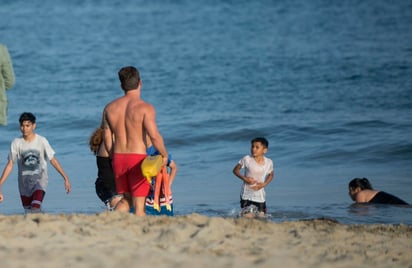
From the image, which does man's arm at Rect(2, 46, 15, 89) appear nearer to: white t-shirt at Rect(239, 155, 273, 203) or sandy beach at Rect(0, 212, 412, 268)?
sandy beach at Rect(0, 212, 412, 268)

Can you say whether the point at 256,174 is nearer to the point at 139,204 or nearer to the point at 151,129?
the point at 139,204

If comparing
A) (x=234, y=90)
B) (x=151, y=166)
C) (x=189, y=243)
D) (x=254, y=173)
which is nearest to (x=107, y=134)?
(x=151, y=166)

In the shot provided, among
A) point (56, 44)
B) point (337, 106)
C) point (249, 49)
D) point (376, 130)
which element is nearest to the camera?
point (376, 130)

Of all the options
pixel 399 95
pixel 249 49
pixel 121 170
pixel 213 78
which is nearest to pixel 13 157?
pixel 121 170

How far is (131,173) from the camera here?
7926mm

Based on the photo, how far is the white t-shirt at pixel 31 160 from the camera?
370 inches

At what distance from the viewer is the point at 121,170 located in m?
7.96

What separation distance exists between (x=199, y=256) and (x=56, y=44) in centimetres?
3005

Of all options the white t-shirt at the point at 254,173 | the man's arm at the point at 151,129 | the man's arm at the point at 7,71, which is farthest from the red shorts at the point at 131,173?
the white t-shirt at the point at 254,173

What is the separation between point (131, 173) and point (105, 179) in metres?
1.17

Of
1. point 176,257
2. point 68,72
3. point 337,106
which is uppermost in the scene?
point 68,72

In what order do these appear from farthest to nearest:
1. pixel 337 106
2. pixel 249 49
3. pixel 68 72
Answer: pixel 249 49 → pixel 68 72 → pixel 337 106

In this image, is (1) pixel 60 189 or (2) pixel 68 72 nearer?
(1) pixel 60 189

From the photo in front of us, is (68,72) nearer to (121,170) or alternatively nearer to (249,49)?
(249,49)
